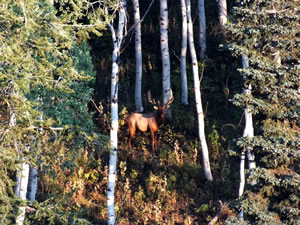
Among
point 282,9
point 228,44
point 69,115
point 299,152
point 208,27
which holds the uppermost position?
point 208,27

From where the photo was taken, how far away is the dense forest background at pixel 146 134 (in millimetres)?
8914

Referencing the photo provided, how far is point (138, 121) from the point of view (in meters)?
17.0

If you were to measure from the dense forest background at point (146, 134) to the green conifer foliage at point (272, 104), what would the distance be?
0.02 metres

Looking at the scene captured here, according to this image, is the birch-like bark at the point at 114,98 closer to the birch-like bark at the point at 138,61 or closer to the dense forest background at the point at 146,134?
the dense forest background at the point at 146,134

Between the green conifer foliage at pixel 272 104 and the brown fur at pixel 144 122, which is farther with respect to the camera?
the brown fur at pixel 144 122

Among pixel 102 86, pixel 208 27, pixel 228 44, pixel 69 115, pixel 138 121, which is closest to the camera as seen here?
pixel 228 44

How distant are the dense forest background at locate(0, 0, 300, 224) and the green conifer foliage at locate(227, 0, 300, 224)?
2cm

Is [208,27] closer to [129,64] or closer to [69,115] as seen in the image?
[129,64]

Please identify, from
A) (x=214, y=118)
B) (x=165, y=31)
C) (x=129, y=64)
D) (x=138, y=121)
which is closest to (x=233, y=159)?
(x=214, y=118)

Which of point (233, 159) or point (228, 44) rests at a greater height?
point (228, 44)

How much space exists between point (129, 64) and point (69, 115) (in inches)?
364

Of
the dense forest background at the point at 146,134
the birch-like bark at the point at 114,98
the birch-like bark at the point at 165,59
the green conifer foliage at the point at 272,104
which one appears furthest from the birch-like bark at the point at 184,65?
the green conifer foliage at the point at 272,104

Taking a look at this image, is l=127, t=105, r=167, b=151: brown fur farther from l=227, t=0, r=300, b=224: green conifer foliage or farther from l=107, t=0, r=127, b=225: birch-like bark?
l=227, t=0, r=300, b=224: green conifer foliage

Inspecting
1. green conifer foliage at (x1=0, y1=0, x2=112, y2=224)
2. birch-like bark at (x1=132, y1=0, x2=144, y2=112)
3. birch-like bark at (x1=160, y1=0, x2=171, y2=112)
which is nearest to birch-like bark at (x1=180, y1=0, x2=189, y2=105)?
birch-like bark at (x1=160, y1=0, x2=171, y2=112)
